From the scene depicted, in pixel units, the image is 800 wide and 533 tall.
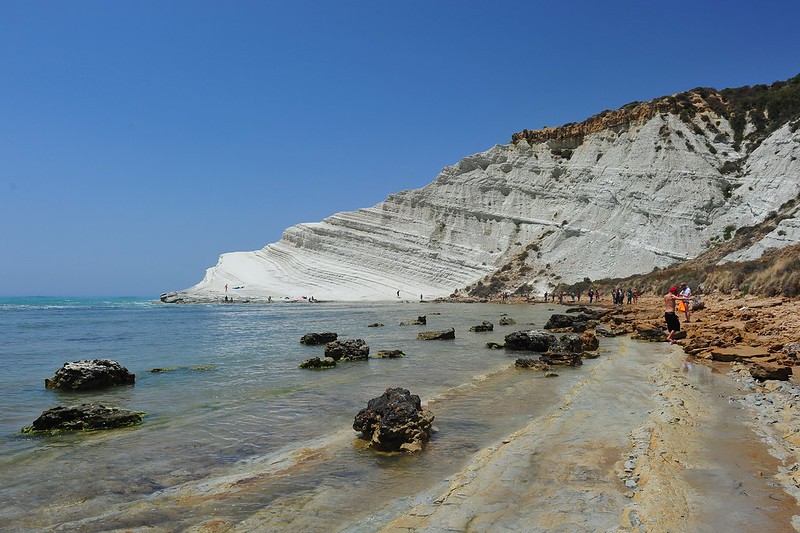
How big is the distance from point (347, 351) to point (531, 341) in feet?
17.7

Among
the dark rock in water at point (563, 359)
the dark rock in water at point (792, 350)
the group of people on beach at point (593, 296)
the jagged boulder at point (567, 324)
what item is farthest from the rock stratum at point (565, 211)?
the dark rock in water at point (563, 359)

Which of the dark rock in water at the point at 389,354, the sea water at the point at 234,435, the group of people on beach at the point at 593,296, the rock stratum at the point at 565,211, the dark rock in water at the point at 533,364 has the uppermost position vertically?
the rock stratum at the point at 565,211

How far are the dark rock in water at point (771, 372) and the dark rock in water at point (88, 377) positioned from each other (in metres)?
11.7

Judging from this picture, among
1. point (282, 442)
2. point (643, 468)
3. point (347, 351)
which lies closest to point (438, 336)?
point (347, 351)

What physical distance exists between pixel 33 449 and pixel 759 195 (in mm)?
55265

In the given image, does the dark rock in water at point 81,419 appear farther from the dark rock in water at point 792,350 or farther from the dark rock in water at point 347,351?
the dark rock in water at point 792,350

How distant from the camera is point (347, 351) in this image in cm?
1407

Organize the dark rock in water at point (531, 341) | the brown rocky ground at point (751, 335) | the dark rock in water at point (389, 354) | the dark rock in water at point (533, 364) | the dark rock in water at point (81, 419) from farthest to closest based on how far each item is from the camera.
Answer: the dark rock in water at point (531, 341) < the dark rock in water at point (389, 354) < the dark rock in water at point (533, 364) < the brown rocky ground at point (751, 335) < the dark rock in water at point (81, 419)

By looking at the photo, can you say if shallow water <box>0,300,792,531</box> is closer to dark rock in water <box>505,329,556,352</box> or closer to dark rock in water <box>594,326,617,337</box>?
dark rock in water <box>505,329,556,352</box>

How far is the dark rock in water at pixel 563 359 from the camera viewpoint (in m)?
11.8

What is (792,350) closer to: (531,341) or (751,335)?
(751,335)

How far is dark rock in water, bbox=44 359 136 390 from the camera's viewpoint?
10250 millimetres

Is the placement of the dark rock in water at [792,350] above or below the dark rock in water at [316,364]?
above

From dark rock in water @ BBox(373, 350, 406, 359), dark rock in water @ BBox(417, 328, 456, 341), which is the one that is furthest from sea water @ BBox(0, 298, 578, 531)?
dark rock in water @ BBox(417, 328, 456, 341)
